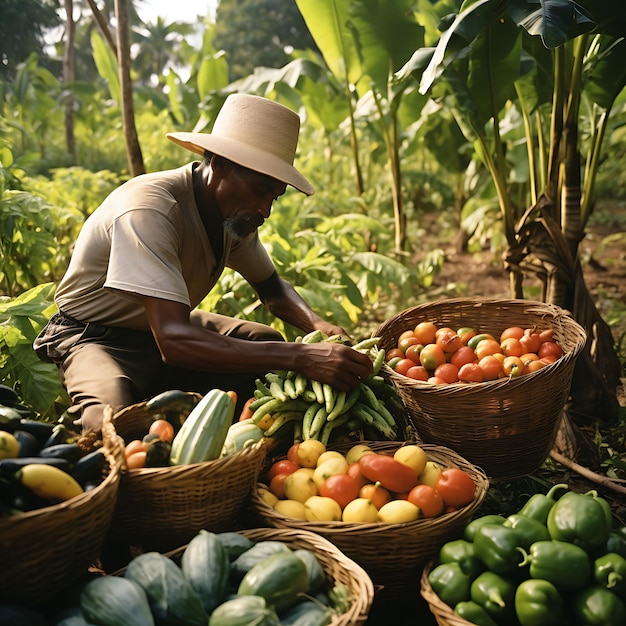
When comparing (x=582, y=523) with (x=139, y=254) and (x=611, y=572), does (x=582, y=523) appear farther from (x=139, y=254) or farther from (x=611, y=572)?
(x=139, y=254)

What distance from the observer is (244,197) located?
9.94 ft

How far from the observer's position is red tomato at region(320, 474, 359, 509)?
2.44 meters

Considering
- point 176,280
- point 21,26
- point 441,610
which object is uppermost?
point 21,26

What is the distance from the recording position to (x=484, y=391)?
285 centimetres

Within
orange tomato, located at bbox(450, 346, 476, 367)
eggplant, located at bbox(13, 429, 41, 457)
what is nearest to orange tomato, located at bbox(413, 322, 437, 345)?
orange tomato, located at bbox(450, 346, 476, 367)

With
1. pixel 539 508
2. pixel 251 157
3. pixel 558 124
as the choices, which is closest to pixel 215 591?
pixel 539 508

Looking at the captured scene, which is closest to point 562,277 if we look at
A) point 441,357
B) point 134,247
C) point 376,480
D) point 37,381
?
point 441,357

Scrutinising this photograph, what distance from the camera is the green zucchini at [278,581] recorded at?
1846 mm

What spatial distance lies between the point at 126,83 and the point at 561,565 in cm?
411

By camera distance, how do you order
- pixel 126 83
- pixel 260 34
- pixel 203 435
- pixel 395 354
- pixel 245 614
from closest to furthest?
pixel 245 614 → pixel 203 435 → pixel 395 354 → pixel 126 83 → pixel 260 34

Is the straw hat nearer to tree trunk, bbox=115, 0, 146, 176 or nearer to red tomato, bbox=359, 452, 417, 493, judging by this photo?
red tomato, bbox=359, 452, 417, 493

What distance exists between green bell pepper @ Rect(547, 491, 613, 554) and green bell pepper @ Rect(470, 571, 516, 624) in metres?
0.23

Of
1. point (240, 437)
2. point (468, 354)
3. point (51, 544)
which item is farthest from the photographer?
point (468, 354)

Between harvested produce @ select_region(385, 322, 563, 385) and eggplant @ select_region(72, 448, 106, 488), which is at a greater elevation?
eggplant @ select_region(72, 448, 106, 488)
